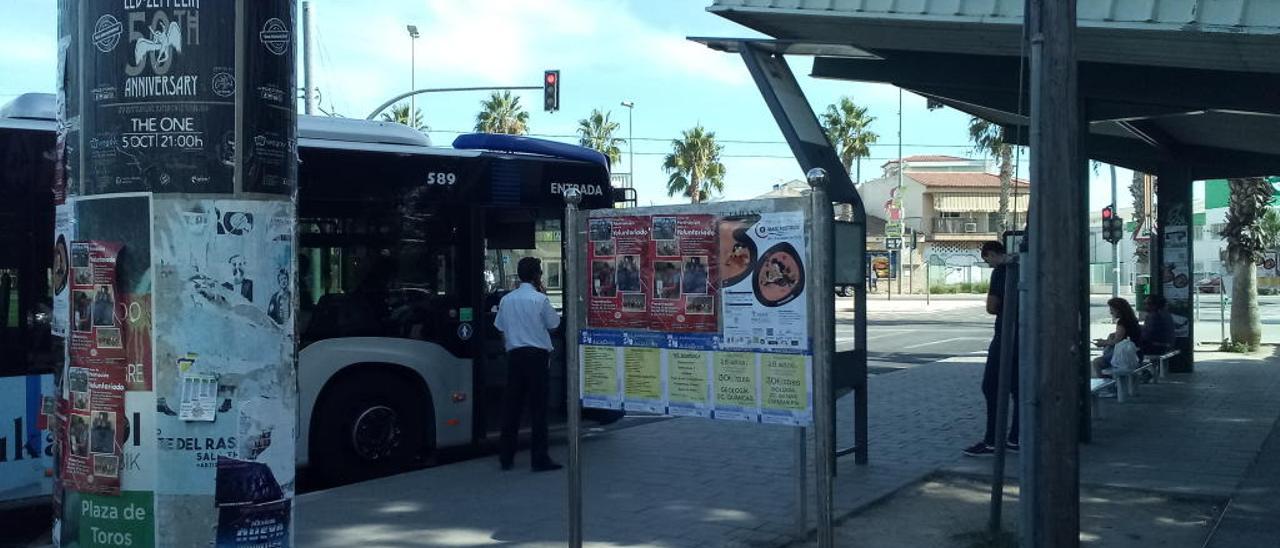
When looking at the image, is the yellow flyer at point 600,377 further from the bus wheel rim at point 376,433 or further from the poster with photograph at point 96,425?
the bus wheel rim at point 376,433

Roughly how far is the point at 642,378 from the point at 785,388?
35.3 inches

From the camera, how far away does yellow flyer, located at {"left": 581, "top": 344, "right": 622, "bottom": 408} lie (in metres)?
6.21

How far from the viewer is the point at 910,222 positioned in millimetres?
73750

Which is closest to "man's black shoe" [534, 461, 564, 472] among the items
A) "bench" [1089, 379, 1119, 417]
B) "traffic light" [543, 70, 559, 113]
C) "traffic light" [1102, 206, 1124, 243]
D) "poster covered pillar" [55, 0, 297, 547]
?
"poster covered pillar" [55, 0, 297, 547]

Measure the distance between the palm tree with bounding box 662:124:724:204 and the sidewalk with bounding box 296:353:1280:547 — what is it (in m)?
53.2

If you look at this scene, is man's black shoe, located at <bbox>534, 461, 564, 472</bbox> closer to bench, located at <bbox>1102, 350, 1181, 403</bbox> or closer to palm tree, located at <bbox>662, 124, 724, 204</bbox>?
bench, located at <bbox>1102, 350, 1181, 403</bbox>

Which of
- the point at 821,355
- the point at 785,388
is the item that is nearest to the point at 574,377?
the point at 785,388

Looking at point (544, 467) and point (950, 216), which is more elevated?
point (950, 216)

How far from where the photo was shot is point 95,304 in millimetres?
4082

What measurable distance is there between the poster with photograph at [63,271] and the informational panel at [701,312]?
2.72m

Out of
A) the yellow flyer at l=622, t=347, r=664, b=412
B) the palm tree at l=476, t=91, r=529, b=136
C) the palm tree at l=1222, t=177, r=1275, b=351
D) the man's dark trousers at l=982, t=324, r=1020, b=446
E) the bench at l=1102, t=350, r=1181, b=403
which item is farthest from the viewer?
the palm tree at l=476, t=91, r=529, b=136

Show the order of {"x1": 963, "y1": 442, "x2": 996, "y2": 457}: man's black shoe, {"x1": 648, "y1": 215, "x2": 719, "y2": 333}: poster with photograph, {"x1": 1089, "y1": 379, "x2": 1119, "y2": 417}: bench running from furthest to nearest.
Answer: {"x1": 1089, "y1": 379, "x2": 1119, "y2": 417}: bench, {"x1": 963, "y1": 442, "x2": 996, "y2": 457}: man's black shoe, {"x1": 648, "y1": 215, "x2": 719, "y2": 333}: poster with photograph

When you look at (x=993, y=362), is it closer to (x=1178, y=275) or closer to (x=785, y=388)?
(x=785, y=388)

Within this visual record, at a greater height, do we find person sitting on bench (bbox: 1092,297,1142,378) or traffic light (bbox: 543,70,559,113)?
traffic light (bbox: 543,70,559,113)
